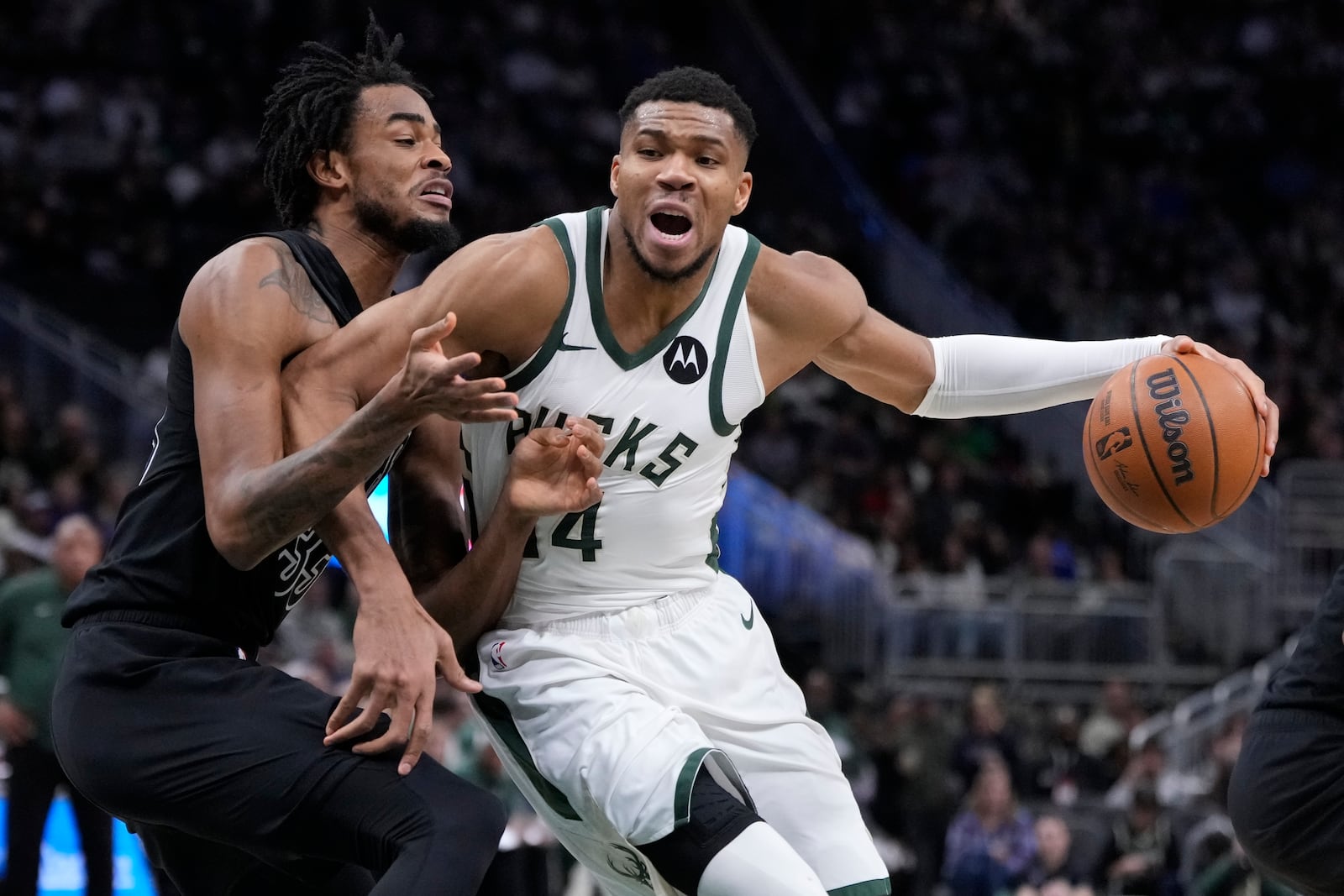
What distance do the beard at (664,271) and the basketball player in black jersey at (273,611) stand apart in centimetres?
44

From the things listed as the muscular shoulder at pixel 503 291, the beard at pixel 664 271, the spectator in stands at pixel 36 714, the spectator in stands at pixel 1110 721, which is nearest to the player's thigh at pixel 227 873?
the muscular shoulder at pixel 503 291

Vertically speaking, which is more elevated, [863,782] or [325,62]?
[325,62]

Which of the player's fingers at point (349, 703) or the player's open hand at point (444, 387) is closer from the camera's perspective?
the player's open hand at point (444, 387)

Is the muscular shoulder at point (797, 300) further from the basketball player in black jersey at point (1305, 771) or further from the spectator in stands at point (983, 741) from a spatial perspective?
the spectator in stands at point (983, 741)

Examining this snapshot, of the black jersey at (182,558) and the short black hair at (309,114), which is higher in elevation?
the short black hair at (309,114)

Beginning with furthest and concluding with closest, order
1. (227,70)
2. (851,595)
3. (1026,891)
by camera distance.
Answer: (227,70)
(851,595)
(1026,891)

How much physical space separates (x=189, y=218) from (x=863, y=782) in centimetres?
689

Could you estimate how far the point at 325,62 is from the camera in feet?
14.0

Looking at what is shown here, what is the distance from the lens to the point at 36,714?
6797 mm

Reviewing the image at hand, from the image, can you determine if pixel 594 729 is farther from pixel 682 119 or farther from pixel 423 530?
pixel 682 119

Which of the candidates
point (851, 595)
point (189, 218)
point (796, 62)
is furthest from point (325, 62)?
point (796, 62)

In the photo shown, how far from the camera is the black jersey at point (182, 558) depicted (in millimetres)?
3529

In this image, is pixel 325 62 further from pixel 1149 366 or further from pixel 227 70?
pixel 227 70

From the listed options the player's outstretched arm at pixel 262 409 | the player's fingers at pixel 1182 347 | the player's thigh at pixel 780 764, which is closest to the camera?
the player's outstretched arm at pixel 262 409
